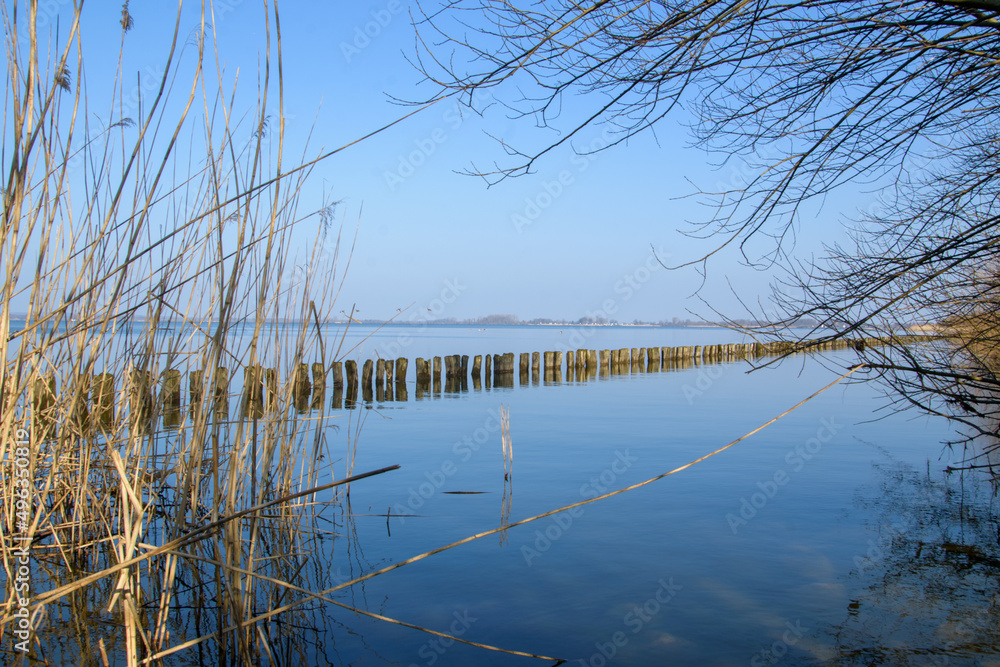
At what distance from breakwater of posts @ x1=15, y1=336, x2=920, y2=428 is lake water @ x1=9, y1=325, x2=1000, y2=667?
440mm

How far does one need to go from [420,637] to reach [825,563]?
9.50ft

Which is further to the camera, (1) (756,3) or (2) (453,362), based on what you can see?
(2) (453,362)

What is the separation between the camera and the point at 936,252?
3.15 meters

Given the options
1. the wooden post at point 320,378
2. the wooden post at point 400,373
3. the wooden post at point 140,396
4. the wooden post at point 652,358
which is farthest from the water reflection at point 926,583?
the wooden post at point 652,358

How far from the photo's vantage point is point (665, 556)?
490 cm

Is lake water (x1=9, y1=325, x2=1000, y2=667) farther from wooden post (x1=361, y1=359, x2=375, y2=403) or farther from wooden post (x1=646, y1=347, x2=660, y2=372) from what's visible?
wooden post (x1=646, y1=347, x2=660, y2=372)

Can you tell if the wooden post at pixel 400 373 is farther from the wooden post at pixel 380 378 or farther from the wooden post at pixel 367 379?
the wooden post at pixel 367 379

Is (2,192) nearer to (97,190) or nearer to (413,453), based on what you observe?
(97,190)

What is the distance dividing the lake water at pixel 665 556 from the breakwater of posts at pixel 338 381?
17.3 inches

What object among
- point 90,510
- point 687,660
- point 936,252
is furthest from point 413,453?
point 936,252

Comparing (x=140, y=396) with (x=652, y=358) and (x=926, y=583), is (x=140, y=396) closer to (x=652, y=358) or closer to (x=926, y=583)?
(x=926, y=583)

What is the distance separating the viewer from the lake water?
3576 mm

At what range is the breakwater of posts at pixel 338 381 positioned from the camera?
3252 millimetres

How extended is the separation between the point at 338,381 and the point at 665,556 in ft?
44.6
